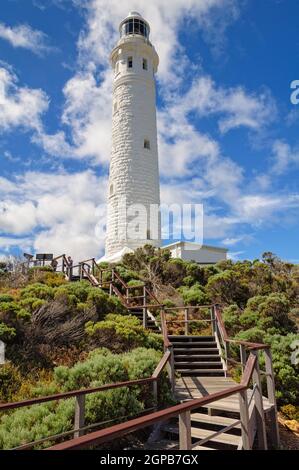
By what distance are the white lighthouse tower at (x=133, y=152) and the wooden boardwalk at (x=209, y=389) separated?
494 inches

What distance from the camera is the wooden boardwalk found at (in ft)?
17.7

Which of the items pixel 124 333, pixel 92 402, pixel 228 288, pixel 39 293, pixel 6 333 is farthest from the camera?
pixel 228 288

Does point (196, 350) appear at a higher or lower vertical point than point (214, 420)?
higher

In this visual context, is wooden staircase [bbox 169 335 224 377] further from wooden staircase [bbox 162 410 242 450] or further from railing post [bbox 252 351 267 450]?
railing post [bbox 252 351 267 450]

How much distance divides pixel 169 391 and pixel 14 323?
362 cm

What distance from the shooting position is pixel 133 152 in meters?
21.2

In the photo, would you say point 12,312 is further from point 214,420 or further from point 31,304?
point 214,420

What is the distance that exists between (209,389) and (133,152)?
16.8 meters

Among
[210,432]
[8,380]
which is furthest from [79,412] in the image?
[8,380]

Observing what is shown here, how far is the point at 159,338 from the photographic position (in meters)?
8.86

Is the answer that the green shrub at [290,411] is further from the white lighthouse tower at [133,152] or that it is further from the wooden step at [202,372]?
the white lighthouse tower at [133,152]

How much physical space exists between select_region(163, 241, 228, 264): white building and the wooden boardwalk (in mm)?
12511

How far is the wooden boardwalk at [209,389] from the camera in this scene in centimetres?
539

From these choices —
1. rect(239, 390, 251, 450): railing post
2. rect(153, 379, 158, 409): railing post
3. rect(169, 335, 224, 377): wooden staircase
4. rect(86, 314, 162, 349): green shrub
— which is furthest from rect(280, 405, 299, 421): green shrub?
rect(239, 390, 251, 450): railing post
